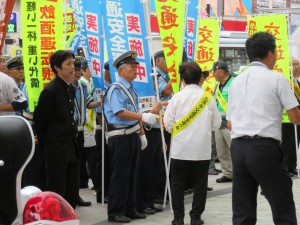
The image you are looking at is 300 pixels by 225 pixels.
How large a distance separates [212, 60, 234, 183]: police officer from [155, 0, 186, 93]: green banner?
7.60ft

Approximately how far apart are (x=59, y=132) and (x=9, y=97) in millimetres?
654

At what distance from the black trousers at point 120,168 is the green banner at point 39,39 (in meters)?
1.11

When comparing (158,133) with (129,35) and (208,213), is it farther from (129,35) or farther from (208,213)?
(129,35)

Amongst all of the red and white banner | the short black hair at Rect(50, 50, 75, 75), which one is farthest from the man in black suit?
the red and white banner

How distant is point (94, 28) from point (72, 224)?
6.43 metres

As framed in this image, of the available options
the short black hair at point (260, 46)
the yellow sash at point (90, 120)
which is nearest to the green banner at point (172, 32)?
the yellow sash at point (90, 120)

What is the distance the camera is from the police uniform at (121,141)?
29.3 feet

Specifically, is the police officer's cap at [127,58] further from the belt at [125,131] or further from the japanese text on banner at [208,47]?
the japanese text on banner at [208,47]

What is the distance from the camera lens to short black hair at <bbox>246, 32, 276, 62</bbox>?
625cm

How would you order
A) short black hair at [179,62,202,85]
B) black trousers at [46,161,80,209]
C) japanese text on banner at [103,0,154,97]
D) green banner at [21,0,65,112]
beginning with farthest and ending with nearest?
japanese text on banner at [103,0,154,97], green banner at [21,0,65,112], short black hair at [179,62,202,85], black trousers at [46,161,80,209]

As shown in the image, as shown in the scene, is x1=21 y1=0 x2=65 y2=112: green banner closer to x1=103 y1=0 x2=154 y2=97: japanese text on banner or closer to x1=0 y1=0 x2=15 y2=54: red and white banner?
x1=103 y1=0 x2=154 y2=97: japanese text on banner

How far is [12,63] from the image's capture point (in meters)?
10.4

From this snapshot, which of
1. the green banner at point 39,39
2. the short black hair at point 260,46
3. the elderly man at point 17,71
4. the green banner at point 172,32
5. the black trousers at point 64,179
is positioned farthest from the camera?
the elderly man at point 17,71

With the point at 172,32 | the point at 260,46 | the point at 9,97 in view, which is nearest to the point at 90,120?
the point at 172,32
